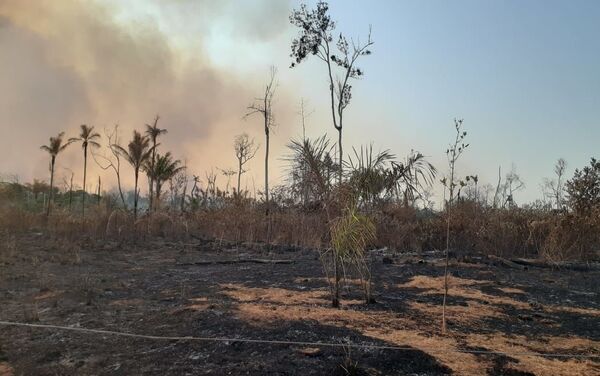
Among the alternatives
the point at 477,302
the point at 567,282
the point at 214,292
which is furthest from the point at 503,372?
the point at 567,282

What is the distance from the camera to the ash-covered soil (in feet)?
16.8

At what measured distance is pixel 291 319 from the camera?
6.59 m

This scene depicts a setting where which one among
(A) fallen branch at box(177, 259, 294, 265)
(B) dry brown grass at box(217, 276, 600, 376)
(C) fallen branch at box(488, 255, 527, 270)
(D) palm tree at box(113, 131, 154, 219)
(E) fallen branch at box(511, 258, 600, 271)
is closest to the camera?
(B) dry brown grass at box(217, 276, 600, 376)

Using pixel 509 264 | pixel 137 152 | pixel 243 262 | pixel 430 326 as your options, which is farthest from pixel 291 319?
pixel 137 152

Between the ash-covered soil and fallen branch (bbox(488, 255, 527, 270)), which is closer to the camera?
the ash-covered soil

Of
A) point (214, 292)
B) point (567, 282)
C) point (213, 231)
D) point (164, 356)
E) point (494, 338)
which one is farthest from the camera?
point (213, 231)

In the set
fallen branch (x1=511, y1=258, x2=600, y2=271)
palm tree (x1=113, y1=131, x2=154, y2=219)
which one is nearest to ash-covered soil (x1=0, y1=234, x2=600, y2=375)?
fallen branch (x1=511, y1=258, x2=600, y2=271)

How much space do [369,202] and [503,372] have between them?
3.22m

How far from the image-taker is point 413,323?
6.73 m

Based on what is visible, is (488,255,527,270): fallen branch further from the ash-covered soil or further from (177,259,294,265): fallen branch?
(177,259,294,265): fallen branch

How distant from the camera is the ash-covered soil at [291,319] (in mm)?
5129

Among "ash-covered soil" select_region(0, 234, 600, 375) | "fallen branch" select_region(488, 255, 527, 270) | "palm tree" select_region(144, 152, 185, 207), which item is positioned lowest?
"ash-covered soil" select_region(0, 234, 600, 375)

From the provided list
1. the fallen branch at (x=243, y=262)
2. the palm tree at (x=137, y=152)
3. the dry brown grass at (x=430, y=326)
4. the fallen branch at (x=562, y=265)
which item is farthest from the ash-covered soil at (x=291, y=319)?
the palm tree at (x=137, y=152)

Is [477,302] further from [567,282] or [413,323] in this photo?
[567,282]
